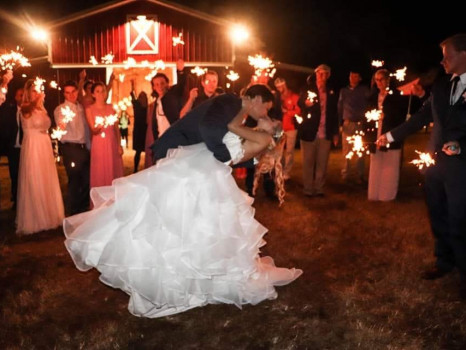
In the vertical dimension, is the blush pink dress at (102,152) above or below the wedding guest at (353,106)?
below

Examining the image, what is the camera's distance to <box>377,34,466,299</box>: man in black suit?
4852 mm

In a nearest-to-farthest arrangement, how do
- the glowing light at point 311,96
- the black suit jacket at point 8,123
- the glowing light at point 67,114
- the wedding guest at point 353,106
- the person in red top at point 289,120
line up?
the glowing light at point 67,114 < the black suit jacket at point 8,123 < the glowing light at point 311,96 < the wedding guest at point 353,106 < the person in red top at point 289,120

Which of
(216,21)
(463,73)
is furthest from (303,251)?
(216,21)

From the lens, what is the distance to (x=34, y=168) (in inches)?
278

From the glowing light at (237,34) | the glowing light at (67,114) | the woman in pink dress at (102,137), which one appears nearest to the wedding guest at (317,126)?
the woman in pink dress at (102,137)

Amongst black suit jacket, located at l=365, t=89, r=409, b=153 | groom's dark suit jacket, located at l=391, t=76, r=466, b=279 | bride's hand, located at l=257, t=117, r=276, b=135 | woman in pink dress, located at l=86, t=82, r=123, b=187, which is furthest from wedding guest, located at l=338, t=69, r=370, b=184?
bride's hand, located at l=257, t=117, r=276, b=135

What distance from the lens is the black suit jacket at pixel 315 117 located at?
9.08m

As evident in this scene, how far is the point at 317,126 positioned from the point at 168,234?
5496mm

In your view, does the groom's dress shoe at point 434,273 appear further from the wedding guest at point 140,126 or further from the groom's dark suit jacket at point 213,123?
the wedding guest at point 140,126

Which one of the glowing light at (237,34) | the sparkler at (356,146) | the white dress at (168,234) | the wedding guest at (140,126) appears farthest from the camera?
the glowing light at (237,34)

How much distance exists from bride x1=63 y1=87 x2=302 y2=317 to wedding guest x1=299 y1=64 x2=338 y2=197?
186 inches

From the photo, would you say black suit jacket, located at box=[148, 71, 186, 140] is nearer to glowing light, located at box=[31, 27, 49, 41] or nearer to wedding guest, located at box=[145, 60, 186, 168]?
wedding guest, located at box=[145, 60, 186, 168]

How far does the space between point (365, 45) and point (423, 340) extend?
34097mm

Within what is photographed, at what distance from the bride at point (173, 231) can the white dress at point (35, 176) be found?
2.93 metres
